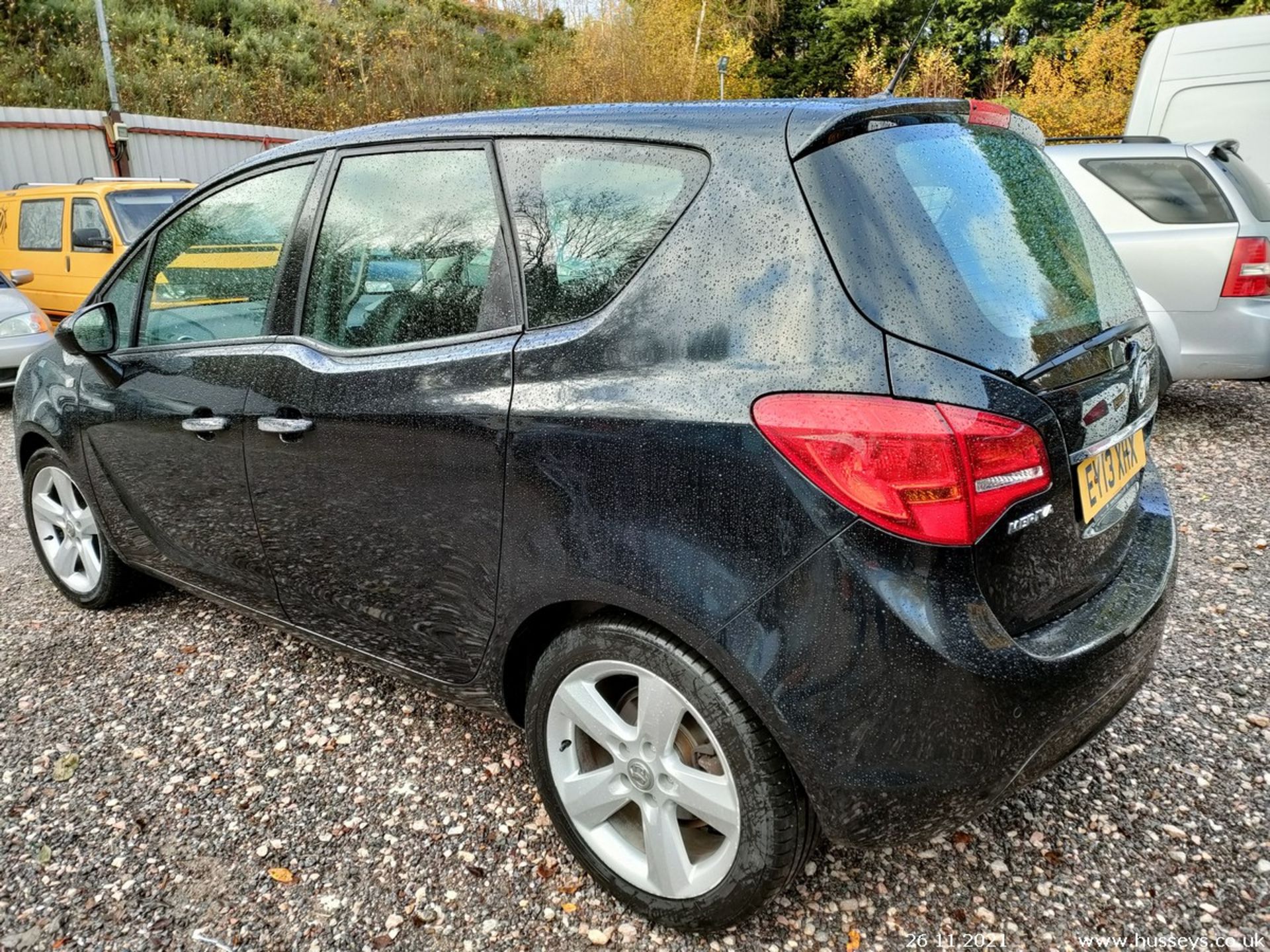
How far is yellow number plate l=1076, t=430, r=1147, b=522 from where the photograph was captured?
1.71 m

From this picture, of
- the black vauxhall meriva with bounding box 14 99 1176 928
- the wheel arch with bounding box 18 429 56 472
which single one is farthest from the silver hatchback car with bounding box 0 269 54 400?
the black vauxhall meriva with bounding box 14 99 1176 928

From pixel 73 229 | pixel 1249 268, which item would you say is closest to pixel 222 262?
pixel 1249 268

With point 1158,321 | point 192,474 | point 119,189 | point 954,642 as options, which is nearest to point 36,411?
point 192,474

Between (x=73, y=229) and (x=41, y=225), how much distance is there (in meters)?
0.72

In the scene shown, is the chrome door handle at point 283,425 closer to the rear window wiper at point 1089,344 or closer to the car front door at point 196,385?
the car front door at point 196,385

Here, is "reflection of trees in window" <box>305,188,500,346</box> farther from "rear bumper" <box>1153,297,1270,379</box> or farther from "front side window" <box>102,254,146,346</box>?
"rear bumper" <box>1153,297,1270,379</box>

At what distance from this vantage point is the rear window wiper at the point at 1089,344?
160 centimetres

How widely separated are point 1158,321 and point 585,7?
25.3m

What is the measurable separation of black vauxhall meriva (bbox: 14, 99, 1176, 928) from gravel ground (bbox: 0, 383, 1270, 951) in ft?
1.08

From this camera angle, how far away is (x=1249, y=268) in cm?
525

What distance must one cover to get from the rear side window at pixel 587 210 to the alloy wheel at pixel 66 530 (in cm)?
237

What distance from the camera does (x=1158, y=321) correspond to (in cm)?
555

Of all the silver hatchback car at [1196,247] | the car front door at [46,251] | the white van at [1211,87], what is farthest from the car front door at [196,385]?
A: the white van at [1211,87]

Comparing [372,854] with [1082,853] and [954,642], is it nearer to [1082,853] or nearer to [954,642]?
[954,642]
